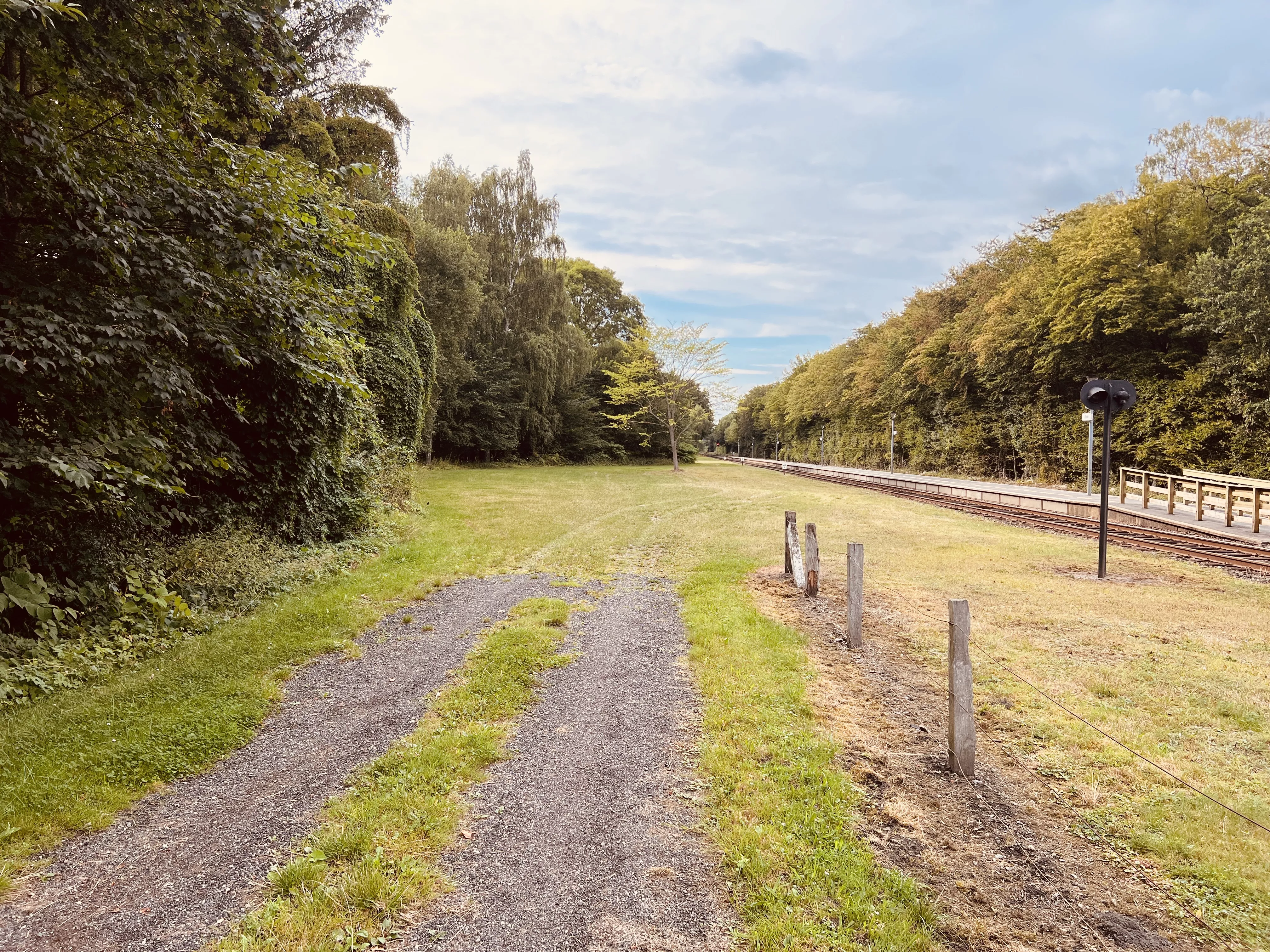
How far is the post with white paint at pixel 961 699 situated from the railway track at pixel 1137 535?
978cm

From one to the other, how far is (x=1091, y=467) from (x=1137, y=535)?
35.5 ft

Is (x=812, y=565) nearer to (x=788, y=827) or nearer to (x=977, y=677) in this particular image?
(x=977, y=677)

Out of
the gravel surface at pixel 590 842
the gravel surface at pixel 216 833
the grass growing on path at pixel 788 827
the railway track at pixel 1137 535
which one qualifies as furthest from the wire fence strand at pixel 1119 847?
the railway track at pixel 1137 535

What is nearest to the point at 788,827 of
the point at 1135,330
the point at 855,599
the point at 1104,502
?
the point at 855,599

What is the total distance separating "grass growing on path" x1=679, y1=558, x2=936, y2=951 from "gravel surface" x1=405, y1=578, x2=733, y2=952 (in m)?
0.18

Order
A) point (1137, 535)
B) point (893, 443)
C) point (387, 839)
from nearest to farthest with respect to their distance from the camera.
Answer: point (387, 839), point (1137, 535), point (893, 443)

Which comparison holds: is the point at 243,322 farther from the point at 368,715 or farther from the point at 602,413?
the point at 602,413

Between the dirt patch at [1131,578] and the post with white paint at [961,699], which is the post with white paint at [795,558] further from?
the post with white paint at [961,699]

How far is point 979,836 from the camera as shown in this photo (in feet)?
11.1

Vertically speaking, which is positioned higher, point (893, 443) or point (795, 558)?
point (893, 443)

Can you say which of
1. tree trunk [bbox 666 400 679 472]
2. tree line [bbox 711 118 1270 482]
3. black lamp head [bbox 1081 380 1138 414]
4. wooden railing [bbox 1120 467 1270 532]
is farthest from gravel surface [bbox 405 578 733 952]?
tree trunk [bbox 666 400 679 472]

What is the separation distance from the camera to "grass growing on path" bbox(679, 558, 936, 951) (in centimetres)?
267

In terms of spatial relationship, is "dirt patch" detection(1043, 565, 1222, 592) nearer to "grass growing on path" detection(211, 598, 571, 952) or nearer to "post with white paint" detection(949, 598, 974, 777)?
"post with white paint" detection(949, 598, 974, 777)

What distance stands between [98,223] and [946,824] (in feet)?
24.5
